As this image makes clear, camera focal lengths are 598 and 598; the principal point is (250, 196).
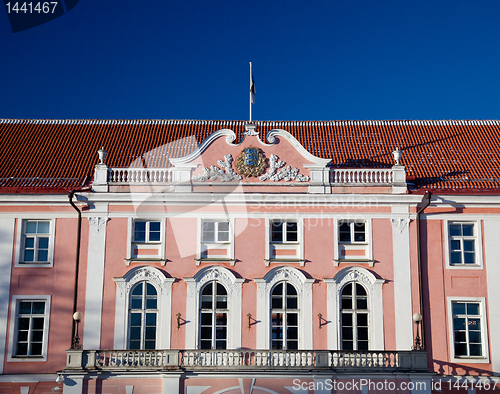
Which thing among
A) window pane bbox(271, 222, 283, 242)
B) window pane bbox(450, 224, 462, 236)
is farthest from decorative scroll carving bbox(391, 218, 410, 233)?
window pane bbox(271, 222, 283, 242)

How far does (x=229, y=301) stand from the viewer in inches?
906

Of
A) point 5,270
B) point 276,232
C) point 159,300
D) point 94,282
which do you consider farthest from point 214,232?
point 5,270

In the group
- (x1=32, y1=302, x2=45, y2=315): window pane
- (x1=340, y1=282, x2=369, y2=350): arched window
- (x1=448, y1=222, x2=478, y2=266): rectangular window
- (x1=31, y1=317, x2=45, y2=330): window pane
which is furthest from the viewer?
(x1=448, y1=222, x2=478, y2=266): rectangular window

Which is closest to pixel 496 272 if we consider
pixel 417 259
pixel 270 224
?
pixel 417 259

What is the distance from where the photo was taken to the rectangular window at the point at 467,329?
891 inches

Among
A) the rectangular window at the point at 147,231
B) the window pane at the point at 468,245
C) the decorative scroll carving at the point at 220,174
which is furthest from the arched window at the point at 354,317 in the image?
the rectangular window at the point at 147,231

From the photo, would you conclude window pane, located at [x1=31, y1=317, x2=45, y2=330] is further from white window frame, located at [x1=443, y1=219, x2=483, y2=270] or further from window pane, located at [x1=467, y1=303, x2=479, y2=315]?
window pane, located at [x1=467, y1=303, x2=479, y2=315]

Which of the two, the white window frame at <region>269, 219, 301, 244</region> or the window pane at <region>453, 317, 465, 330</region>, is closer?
the window pane at <region>453, 317, 465, 330</region>

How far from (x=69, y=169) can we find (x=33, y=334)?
7.05m

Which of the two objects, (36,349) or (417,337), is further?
(36,349)

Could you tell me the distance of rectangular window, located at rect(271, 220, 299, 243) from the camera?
2364 centimetres

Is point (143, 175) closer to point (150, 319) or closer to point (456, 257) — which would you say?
point (150, 319)

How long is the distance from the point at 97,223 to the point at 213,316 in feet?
19.2

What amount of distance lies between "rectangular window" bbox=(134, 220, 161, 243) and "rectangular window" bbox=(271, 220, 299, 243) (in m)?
4.56
